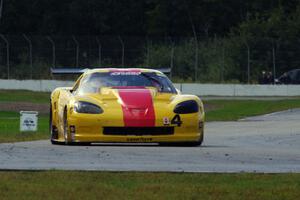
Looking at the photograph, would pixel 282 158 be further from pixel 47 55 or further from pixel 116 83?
pixel 47 55

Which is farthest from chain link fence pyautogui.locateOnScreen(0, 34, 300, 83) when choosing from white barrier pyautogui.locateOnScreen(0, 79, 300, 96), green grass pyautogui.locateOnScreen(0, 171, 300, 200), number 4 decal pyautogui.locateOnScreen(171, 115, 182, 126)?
green grass pyautogui.locateOnScreen(0, 171, 300, 200)

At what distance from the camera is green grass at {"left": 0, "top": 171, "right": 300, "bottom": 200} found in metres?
9.18

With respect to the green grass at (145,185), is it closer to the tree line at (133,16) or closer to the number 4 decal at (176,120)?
the number 4 decal at (176,120)

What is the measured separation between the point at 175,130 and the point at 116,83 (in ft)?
5.23

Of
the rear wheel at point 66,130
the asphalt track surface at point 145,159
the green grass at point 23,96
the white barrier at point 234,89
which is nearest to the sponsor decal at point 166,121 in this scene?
the asphalt track surface at point 145,159

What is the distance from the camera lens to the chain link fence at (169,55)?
58.8 metres

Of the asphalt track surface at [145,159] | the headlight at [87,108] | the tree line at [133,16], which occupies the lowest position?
the asphalt track surface at [145,159]

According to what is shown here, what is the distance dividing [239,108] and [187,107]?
2724 cm

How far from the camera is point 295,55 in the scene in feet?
191

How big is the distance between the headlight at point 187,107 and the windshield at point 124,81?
79cm

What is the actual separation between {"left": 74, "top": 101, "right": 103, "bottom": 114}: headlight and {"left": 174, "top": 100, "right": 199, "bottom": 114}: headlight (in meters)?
1.09

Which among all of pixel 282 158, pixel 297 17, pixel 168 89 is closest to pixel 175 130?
pixel 168 89

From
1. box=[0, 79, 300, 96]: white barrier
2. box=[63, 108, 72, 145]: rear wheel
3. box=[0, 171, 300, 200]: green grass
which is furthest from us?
box=[0, 79, 300, 96]: white barrier

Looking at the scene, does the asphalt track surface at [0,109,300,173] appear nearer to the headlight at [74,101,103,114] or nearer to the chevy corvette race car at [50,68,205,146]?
the chevy corvette race car at [50,68,205,146]
